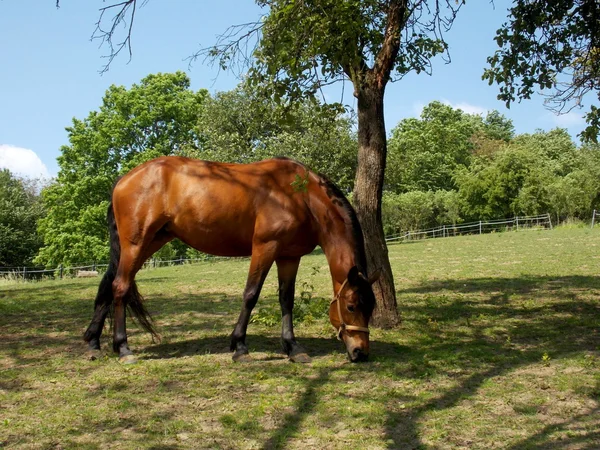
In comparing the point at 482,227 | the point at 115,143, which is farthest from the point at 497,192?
the point at 115,143

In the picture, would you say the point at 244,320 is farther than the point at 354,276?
Yes

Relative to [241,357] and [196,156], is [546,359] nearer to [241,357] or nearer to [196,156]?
[241,357]

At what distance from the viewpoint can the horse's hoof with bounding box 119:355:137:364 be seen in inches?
268

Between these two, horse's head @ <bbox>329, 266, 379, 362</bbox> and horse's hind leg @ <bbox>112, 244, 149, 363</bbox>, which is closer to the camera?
horse's head @ <bbox>329, 266, 379, 362</bbox>

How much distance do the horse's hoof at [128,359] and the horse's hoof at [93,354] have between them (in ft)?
1.26

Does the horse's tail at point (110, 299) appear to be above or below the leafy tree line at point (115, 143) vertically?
below

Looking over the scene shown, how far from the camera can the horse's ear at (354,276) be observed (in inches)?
260

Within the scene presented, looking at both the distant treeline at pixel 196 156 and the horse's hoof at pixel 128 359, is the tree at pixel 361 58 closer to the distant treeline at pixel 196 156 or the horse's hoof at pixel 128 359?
the horse's hoof at pixel 128 359

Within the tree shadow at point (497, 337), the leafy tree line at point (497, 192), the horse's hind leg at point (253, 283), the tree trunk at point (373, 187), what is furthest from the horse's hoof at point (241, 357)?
the leafy tree line at point (497, 192)

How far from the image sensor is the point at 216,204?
281 inches

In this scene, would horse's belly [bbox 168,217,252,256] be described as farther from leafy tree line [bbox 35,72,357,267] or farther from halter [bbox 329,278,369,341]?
leafy tree line [bbox 35,72,357,267]

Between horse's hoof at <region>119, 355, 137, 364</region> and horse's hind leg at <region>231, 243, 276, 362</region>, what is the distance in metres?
1.15

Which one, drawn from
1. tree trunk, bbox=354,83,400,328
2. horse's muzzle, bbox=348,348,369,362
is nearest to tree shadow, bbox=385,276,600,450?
horse's muzzle, bbox=348,348,369,362

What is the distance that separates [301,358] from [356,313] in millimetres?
847
